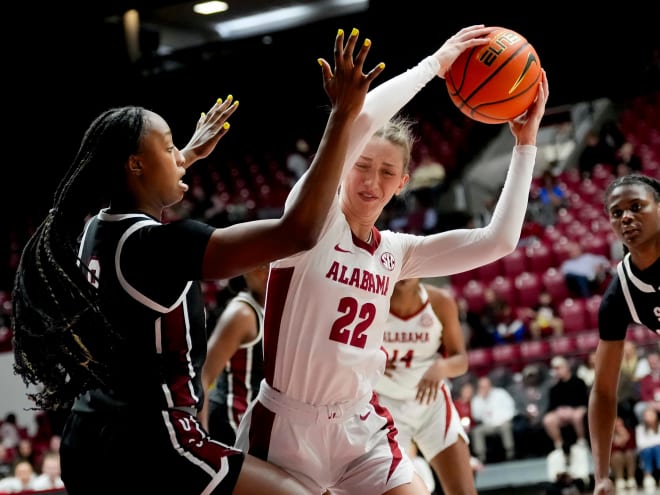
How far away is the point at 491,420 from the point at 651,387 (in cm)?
132

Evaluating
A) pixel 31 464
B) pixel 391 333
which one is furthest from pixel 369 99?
pixel 31 464

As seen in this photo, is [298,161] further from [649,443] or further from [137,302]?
[137,302]

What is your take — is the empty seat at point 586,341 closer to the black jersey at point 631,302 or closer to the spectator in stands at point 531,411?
the spectator in stands at point 531,411

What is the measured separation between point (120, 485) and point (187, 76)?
15.5m

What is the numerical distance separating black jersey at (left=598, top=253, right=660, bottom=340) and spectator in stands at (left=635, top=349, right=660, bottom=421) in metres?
3.72

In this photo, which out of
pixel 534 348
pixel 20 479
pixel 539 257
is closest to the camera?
pixel 20 479

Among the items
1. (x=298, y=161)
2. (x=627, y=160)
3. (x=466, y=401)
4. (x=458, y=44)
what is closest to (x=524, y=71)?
(x=458, y=44)

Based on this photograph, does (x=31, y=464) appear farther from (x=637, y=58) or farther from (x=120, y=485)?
(x=637, y=58)

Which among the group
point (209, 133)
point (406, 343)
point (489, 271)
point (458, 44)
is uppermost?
point (458, 44)

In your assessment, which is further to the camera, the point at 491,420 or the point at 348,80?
the point at 491,420

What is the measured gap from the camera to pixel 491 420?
751cm

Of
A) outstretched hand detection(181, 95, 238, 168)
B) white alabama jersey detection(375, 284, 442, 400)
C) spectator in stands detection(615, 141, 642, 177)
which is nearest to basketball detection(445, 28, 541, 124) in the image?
outstretched hand detection(181, 95, 238, 168)

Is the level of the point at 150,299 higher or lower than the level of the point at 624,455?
higher

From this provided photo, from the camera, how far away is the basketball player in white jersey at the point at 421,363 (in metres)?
4.64
